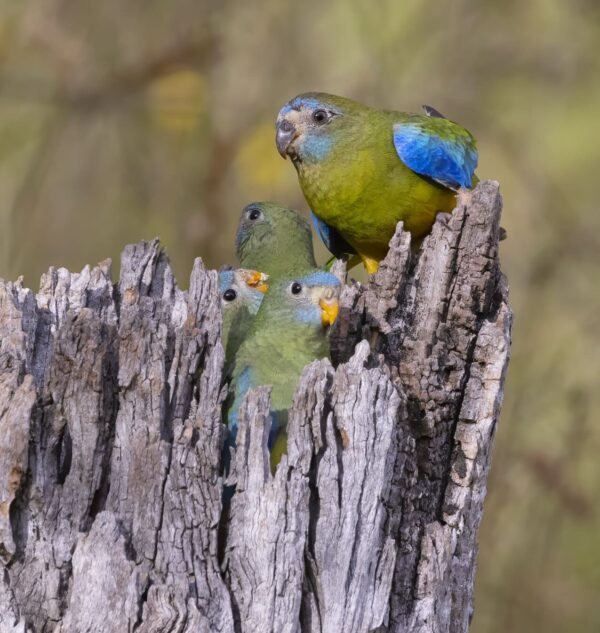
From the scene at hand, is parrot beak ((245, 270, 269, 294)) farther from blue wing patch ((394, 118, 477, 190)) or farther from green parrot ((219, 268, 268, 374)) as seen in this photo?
blue wing patch ((394, 118, 477, 190))

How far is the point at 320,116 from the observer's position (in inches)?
255

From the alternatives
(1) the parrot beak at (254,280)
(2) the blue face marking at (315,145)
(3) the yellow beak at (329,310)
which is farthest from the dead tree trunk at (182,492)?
(2) the blue face marking at (315,145)

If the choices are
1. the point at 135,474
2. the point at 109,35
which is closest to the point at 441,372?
the point at 135,474

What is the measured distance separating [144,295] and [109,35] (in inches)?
226

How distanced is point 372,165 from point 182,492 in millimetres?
3164

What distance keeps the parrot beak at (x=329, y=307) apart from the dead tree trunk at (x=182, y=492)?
2.18 ft

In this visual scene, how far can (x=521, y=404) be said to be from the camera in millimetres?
9156

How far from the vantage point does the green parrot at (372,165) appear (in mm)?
6141

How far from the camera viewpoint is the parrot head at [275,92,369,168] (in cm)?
642

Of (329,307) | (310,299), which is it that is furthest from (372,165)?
(329,307)

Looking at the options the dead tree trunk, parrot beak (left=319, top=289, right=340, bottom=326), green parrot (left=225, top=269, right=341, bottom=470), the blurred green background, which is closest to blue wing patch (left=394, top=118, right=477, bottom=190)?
green parrot (left=225, top=269, right=341, bottom=470)

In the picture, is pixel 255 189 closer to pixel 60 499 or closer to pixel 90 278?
pixel 90 278

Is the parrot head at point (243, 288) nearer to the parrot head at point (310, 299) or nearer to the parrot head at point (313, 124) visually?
the parrot head at point (310, 299)

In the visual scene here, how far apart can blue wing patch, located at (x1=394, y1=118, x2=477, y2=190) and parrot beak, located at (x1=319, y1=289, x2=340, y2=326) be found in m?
1.63
